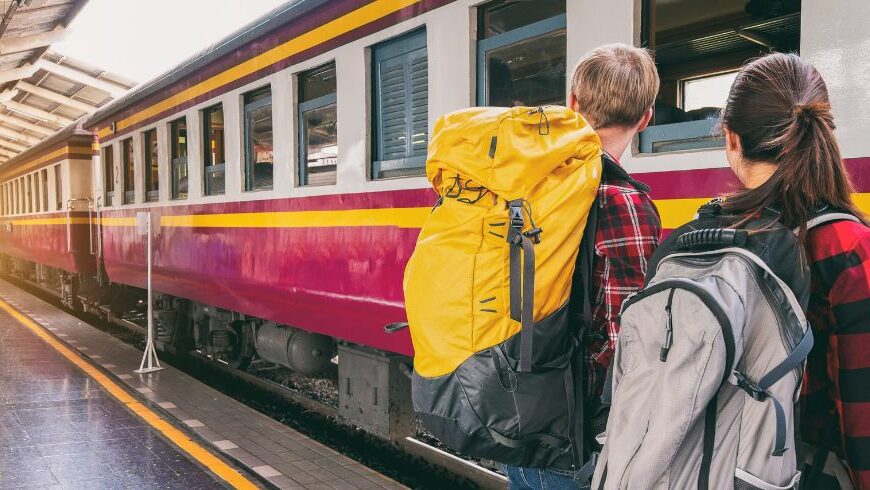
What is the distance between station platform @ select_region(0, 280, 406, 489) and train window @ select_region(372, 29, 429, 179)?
6.41 ft

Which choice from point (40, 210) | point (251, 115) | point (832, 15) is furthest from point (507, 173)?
point (40, 210)

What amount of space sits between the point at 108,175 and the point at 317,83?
6.78 meters

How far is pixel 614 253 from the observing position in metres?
1.69

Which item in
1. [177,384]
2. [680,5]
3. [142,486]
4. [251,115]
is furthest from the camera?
[177,384]

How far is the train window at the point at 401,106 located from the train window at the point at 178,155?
3.91 metres

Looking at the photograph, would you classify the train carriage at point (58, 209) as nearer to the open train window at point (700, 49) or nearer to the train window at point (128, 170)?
the train window at point (128, 170)

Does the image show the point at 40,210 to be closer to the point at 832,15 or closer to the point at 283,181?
the point at 283,181

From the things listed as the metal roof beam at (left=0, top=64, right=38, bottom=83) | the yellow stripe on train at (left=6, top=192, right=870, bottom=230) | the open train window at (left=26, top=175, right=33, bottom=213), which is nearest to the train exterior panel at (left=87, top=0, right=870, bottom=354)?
the yellow stripe on train at (left=6, top=192, right=870, bottom=230)

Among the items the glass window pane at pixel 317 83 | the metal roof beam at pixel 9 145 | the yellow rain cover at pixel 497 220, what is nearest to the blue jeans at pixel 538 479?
the yellow rain cover at pixel 497 220

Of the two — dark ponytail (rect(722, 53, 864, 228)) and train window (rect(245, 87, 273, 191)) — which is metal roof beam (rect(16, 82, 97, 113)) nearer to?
train window (rect(245, 87, 273, 191))

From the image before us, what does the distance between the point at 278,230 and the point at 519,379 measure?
451 centimetres

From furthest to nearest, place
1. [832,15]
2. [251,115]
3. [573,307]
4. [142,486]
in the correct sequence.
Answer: [251,115] → [142,486] → [832,15] → [573,307]

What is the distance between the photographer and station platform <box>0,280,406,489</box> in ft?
15.6

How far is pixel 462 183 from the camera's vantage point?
1779mm
